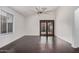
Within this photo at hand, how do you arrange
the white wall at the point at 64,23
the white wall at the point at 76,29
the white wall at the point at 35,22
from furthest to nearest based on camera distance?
1. the white wall at the point at 35,22
2. the white wall at the point at 64,23
3. the white wall at the point at 76,29

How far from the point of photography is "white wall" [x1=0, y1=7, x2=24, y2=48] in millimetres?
2425

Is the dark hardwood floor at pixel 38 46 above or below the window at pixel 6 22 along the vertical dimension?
below

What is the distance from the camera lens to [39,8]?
2.54 meters

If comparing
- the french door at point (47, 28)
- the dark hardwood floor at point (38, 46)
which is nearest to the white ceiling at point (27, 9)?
the french door at point (47, 28)

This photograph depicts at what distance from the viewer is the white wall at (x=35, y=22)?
9.32 ft

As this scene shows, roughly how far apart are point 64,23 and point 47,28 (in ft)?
1.73

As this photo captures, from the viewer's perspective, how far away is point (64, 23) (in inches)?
112

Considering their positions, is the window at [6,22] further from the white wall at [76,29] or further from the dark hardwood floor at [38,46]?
the white wall at [76,29]

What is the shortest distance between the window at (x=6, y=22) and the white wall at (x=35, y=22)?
1.64ft

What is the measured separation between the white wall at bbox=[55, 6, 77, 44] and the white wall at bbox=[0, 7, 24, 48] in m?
1.06

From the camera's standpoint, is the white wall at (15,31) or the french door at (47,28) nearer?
the white wall at (15,31)

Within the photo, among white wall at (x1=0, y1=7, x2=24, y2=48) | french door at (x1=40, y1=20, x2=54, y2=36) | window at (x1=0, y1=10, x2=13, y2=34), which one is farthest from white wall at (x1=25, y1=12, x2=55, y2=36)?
window at (x1=0, y1=10, x2=13, y2=34)

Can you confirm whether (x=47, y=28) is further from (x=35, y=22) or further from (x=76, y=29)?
(x=76, y=29)

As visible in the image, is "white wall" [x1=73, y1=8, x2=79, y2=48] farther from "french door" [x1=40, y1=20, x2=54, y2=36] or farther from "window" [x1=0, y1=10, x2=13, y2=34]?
"window" [x1=0, y1=10, x2=13, y2=34]
